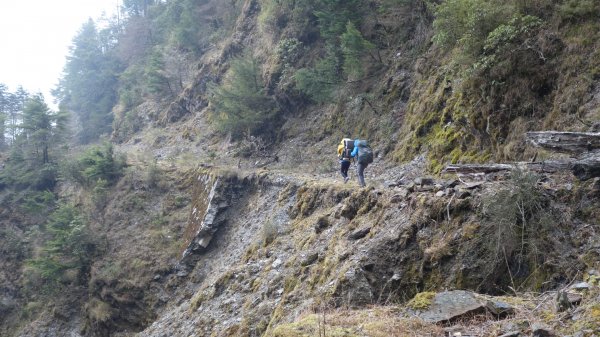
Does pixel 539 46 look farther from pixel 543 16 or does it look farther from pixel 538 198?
pixel 538 198

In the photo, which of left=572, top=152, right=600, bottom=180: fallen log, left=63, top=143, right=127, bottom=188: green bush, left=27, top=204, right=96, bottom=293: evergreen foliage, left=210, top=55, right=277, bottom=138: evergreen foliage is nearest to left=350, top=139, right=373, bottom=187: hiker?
left=572, top=152, right=600, bottom=180: fallen log

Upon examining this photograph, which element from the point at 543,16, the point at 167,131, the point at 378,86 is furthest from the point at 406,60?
the point at 167,131

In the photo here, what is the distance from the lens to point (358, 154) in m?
12.3

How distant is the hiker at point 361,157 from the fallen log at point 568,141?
535cm

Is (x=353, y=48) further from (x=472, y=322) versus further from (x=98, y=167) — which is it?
(x=98, y=167)

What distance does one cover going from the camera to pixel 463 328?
436 centimetres

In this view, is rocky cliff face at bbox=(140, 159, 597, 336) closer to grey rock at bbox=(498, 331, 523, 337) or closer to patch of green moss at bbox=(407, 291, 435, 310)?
patch of green moss at bbox=(407, 291, 435, 310)

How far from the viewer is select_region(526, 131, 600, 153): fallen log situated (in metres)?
6.36

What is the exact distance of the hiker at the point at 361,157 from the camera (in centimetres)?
1195

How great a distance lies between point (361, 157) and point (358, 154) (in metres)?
0.18

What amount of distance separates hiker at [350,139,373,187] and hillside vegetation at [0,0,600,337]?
1.94 ft

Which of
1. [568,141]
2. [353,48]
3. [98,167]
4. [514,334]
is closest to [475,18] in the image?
[568,141]

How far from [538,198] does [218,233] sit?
47.8ft

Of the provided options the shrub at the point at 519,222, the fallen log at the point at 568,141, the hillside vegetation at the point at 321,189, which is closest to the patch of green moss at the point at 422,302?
the hillside vegetation at the point at 321,189
